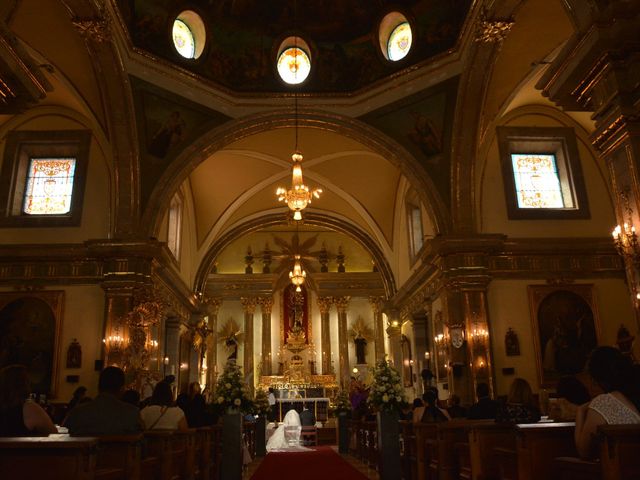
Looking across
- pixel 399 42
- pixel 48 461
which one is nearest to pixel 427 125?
pixel 399 42

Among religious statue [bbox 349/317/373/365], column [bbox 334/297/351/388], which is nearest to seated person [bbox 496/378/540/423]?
column [bbox 334/297/351/388]

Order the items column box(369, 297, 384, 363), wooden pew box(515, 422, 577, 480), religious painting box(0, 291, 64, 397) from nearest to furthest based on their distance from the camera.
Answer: wooden pew box(515, 422, 577, 480) → religious painting box(0, 291, 64, 397) → column box(369, 297, 384, 363)

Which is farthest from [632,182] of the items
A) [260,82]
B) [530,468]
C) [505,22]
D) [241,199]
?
[241,199]

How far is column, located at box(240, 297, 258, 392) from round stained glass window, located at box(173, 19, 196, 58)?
13.5m

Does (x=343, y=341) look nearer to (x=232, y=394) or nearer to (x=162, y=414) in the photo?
(x=232, y=394)

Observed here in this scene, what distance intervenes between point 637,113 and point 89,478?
5600mm

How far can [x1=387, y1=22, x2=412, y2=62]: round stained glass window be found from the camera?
1387 cm

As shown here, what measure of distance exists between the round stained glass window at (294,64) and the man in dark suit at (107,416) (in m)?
11.0

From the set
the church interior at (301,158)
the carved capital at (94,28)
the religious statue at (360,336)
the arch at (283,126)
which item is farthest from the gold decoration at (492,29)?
the religious statue at (360,336)

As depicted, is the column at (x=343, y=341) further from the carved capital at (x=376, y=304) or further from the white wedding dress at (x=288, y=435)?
the white wedding dress at (x=288, y=435)

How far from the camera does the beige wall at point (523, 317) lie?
497 inches

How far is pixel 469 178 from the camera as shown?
13508 millimetres

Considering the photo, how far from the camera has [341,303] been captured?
2567 centimetres

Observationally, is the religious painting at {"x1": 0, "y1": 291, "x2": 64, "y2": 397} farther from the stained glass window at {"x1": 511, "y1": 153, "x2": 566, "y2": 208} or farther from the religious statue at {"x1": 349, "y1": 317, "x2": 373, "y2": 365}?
the religious statue at {"x1": 349, "y1": 317, "x2": 373, "y2": 365}
